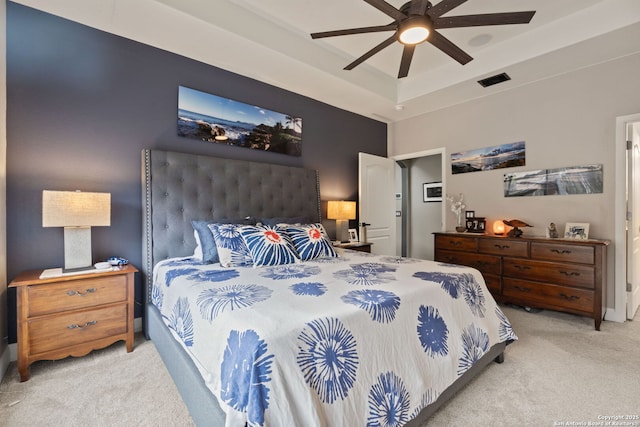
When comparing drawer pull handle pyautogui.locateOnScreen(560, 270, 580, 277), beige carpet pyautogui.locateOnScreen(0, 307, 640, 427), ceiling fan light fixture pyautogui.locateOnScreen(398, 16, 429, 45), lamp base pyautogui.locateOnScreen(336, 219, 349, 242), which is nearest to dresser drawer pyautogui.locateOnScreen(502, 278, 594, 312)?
drawer pull handle pyautogui.locateOnScreen(560, 270, 580, 277)

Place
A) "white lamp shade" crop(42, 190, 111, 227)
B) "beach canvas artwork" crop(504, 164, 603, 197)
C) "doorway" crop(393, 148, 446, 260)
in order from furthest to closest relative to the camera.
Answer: "doorway" crop(393, 148, 446, 260) < "beach canvas artwork" crop(504, 164, 603, 197) < "white lamp shade" crop(42, 190, 111, 227)

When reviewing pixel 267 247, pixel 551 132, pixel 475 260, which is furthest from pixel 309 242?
pixel 551 132

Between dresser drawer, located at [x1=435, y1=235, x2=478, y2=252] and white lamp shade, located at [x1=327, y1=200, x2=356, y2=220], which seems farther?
white lamp shade, located at [x1=327, y1=200, x2=356, y2=220]

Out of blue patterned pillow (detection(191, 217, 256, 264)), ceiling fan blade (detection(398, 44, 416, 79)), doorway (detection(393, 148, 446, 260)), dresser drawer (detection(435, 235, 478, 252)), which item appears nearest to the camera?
ceiling fan blade (detection(398, 44, 416, 79))

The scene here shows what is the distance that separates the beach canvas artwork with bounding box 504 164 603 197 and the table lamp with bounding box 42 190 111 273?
436 cm

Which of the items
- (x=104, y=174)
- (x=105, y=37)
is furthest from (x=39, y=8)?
(x=104, y=174)

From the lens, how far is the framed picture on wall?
18.3ft

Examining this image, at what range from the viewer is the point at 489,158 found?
397 cm

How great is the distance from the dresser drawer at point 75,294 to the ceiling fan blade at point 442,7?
2.94m

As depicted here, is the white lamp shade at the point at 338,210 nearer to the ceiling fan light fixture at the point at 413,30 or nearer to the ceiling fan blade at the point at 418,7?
the ceiling fan light fixture at the point at 413,30

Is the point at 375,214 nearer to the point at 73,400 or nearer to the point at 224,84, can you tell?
the point at 224,84

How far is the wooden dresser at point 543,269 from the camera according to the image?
9.33 feet

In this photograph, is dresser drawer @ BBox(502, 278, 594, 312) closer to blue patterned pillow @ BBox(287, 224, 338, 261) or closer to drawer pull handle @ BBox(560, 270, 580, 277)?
drawer pull handle @ BBox(560, 270, 580, 277)

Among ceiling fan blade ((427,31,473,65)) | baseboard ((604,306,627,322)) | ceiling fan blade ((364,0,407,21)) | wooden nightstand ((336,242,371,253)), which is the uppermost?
ceiling fan blade ((364,0,407,21))
